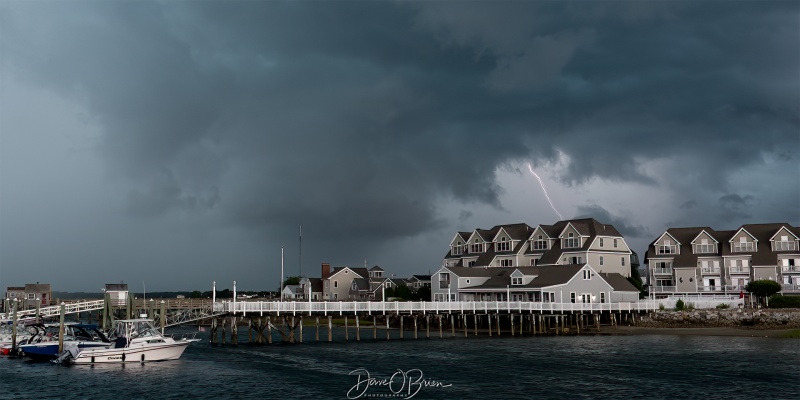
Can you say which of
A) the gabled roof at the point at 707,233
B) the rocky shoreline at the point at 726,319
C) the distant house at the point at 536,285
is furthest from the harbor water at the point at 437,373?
the gabled roof at the point at 707,233

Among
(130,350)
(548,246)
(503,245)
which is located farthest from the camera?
(503,245)

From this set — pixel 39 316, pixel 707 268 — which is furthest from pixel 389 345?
pixel 707 268

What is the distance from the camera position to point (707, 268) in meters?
101

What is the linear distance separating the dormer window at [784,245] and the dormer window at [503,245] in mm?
37185

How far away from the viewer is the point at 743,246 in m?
98.9

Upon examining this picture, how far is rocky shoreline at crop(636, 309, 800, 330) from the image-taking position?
7994cm

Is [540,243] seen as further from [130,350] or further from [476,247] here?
[130,350]

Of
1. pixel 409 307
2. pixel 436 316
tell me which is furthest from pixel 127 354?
pixel 436 316

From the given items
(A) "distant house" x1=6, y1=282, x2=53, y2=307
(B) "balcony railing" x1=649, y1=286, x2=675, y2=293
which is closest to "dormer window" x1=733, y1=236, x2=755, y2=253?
(B) "balcony railing" x1=649, y1=286, x2=675, y2=293

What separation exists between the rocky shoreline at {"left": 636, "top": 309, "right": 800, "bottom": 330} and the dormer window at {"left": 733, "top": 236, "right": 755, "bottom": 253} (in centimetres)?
1769

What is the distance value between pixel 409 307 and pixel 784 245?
5388 centimetres

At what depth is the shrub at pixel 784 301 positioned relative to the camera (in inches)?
3340

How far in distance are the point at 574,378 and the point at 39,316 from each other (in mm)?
54198
